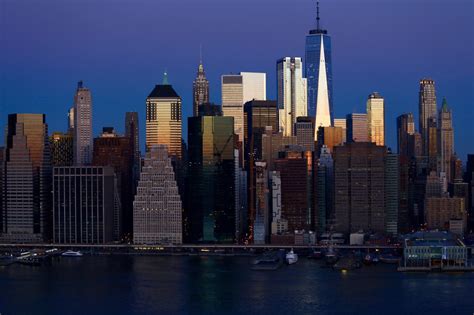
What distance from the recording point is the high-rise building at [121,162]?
4853 centimetres

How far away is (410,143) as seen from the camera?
2447 inches

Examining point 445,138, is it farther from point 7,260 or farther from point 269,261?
point 7,260

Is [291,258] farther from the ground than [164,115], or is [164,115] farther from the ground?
[164,115]

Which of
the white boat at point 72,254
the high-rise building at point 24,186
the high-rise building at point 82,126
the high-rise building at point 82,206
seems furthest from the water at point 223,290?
the high-rise building at point 82,126

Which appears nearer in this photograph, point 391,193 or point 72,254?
point 72,254

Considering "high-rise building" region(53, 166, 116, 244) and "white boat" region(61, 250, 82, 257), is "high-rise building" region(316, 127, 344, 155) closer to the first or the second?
"high-rise building" region(53, 166, 116, 244)

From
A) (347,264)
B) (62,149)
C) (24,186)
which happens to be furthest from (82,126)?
(347,264)

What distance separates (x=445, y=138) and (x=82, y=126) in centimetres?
1892

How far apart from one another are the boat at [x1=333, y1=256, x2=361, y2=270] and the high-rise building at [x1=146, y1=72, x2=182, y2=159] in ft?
57.9

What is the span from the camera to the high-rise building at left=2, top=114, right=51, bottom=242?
46.2m

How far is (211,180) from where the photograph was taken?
154 feet

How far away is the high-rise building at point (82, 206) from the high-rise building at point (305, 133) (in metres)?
13.3

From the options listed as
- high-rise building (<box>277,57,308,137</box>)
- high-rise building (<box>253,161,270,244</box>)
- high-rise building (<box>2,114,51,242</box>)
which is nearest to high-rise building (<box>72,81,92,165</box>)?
high-rise building (<box>2,114,51,242</box>)

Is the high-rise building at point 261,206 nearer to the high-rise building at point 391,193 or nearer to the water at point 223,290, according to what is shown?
the high-rise building at point 391,193
